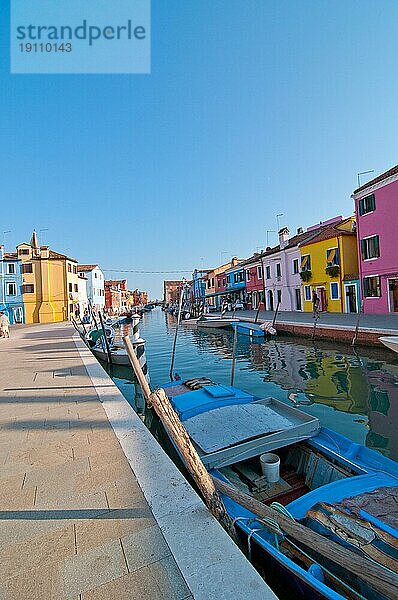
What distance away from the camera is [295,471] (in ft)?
14.0

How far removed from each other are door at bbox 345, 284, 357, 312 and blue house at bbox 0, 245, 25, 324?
1312 inches

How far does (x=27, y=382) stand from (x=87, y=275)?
49794mm

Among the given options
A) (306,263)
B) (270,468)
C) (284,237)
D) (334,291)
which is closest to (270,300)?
(284,237)

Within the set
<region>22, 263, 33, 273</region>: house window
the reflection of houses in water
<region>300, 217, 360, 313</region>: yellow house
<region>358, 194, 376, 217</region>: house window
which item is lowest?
the reflection of houses in water

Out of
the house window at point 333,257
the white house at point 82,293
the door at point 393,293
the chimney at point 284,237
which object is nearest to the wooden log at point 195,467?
the door at point 393,293

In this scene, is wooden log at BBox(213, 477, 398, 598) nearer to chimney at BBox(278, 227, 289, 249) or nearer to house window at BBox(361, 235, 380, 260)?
house window at BBox(361, 235, 380, 260)

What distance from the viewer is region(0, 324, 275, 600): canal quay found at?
178cm

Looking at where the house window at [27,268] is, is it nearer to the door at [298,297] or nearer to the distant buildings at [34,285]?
the distant buildings at [34,285]

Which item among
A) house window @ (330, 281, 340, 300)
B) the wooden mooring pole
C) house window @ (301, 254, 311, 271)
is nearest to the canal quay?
the wooden mooring pole

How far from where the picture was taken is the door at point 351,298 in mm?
23714

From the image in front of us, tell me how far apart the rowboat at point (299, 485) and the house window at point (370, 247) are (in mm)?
18136

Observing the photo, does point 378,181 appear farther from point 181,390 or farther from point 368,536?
point 368,536

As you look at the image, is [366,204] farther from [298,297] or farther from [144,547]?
[144,547]

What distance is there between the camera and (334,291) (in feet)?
83.7
